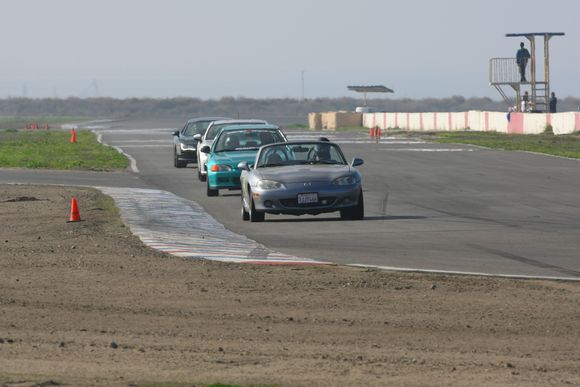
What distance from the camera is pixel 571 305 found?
12555mm

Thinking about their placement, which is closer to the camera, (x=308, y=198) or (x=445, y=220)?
(x=308, y=198)

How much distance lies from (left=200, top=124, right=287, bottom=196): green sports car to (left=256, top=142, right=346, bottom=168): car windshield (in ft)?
14.2

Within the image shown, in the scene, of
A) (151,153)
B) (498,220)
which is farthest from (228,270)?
(151,153)

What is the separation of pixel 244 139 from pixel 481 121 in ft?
160

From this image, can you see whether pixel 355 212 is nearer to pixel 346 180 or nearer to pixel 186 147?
pixel 346 180

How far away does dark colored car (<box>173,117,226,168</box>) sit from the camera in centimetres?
4028

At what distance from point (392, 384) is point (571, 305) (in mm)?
3982

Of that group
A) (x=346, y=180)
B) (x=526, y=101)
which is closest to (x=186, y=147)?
(x=346, y=180)

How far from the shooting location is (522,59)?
7250 cm

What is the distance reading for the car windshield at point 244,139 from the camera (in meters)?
29.0

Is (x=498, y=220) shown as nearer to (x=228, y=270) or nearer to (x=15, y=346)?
(x=228, y=270)

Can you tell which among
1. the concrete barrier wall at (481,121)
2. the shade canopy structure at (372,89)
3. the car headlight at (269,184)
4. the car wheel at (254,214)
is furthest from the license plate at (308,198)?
the shade canopy structure at (372,89)

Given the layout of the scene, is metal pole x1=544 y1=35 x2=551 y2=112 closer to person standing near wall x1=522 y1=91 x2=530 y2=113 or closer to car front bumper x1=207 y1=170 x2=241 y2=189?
person standing near wall x1=522 y1=91 x2=530 y2=113

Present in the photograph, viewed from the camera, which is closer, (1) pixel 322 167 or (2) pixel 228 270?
(2) pixel 228 270
